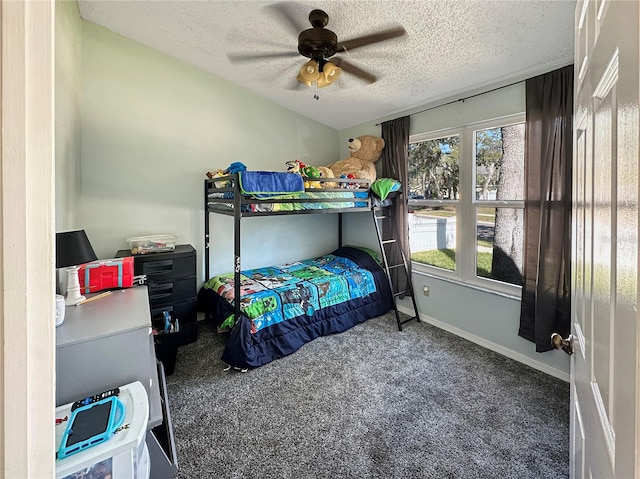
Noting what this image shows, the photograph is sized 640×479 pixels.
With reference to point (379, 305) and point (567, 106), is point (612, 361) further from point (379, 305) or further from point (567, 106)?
point (379, 305)

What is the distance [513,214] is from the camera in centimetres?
260

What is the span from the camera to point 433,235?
10.9 ft

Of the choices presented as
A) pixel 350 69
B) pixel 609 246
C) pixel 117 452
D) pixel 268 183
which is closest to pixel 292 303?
pixel 268 183

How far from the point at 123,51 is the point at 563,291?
4.31m

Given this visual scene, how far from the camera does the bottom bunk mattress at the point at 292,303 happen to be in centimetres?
245

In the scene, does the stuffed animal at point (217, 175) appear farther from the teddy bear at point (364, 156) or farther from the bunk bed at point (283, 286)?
the teddy bear at point (364, 156)

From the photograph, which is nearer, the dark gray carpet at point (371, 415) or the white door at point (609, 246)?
the white door at point (609, 246)

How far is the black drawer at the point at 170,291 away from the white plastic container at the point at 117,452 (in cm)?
169

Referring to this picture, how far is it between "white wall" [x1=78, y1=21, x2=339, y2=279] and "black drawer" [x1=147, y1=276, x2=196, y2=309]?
0.61 meters

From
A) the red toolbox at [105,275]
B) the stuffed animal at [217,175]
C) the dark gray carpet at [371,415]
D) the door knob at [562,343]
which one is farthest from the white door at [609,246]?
the stuffed animal at [217,175]

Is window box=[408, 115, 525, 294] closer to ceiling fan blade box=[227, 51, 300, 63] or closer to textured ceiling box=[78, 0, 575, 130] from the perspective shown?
textured ceiling box=[78, 0, 575, 130]

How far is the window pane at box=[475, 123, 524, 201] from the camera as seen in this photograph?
8.36 feet

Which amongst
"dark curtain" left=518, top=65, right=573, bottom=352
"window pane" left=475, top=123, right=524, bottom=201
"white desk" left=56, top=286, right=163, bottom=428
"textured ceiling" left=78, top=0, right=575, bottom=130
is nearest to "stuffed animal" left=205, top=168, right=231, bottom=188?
"textured ceiling" left=78, top=0, right=575, bottom=130

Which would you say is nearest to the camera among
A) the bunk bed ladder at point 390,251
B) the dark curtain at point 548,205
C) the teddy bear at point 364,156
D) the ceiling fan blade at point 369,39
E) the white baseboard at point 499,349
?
the ceiling fan blade at point 369,39
